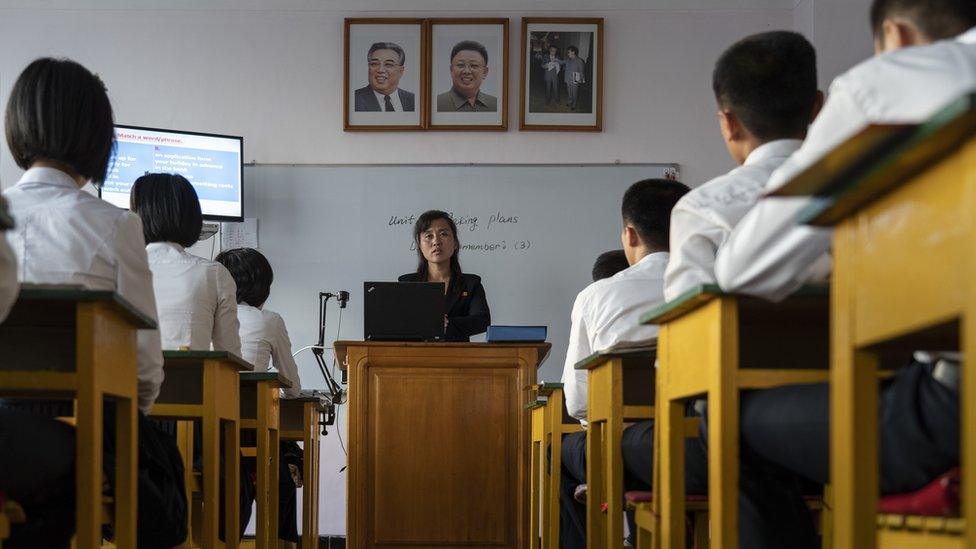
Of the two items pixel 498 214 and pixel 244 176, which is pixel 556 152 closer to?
pixel 498 214

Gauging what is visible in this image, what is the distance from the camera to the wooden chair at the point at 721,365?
5.94 feet

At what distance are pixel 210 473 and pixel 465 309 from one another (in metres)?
3.17

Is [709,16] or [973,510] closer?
[973,510]

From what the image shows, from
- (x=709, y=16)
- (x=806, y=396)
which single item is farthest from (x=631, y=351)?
(x=709, y=16)

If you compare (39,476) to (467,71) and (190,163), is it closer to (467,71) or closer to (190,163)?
(190,163)

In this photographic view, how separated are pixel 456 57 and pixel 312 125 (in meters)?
0.90

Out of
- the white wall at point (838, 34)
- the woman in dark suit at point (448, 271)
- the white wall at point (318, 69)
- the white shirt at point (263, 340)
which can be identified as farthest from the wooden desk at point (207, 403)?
the white wall at point (838, 34)

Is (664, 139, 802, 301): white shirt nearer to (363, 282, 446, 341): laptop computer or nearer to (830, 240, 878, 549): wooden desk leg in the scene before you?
(830, 240, 878, 549): wooden desk leg

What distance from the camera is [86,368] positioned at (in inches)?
76.4

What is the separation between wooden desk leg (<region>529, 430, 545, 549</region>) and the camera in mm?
4645

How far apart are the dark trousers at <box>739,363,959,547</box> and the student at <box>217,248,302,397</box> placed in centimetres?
321

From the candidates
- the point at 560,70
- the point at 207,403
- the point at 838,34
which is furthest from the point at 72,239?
the point at 838,34

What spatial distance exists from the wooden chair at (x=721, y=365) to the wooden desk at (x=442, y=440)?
2637mm

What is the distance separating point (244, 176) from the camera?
22.4 ft
